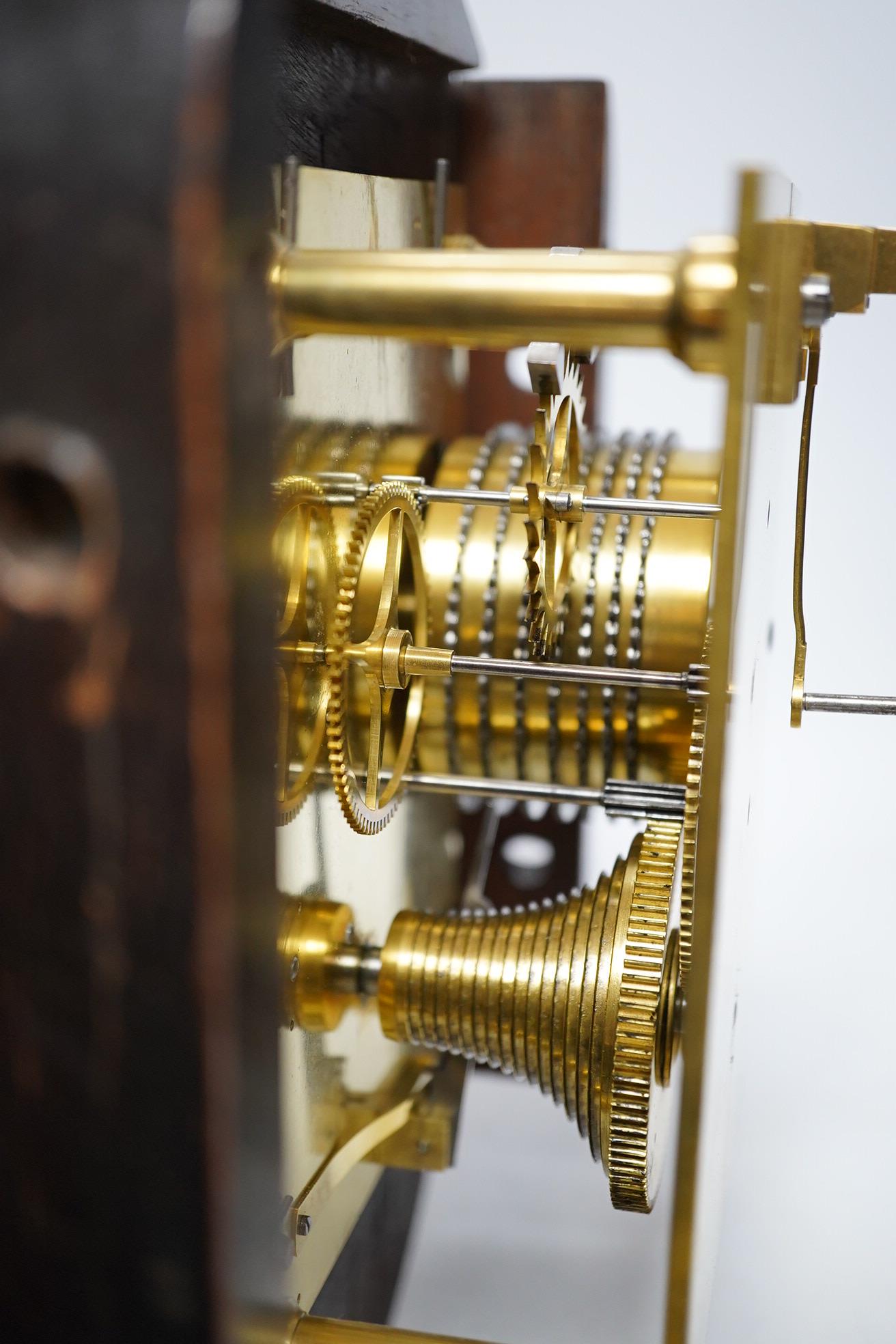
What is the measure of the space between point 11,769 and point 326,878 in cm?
35

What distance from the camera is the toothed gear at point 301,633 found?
65 centimetres

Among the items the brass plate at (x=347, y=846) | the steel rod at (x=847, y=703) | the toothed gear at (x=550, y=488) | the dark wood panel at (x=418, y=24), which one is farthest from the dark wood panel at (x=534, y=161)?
the steel rod at (x=847, y=703)

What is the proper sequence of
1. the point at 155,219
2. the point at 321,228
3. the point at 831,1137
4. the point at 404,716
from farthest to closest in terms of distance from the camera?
1. the point at 831,1137
2. the point at 404,716
3. the point at 321,228
4. the point at 155,219

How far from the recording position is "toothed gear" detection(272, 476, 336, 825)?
0.65 meters

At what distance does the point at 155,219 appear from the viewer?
393 millimetres

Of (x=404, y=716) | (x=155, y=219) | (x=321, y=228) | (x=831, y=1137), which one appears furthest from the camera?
(x=831, y=1137)

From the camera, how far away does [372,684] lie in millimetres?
730

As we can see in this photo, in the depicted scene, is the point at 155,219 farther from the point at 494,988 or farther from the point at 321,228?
the point at 494,988

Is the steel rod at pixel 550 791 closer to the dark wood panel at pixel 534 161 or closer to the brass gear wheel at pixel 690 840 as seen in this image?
the brass gear wheel at pixel 690 840

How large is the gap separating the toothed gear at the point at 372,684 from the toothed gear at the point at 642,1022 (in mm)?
142

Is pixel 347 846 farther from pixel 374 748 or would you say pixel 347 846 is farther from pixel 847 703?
pixel 847 703

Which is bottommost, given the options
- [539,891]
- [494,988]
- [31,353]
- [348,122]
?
[539,891]

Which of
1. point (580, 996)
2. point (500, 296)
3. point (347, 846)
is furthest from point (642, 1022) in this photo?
point (500, 296)

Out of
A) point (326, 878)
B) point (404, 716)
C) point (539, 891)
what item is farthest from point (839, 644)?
point (326, 878)
